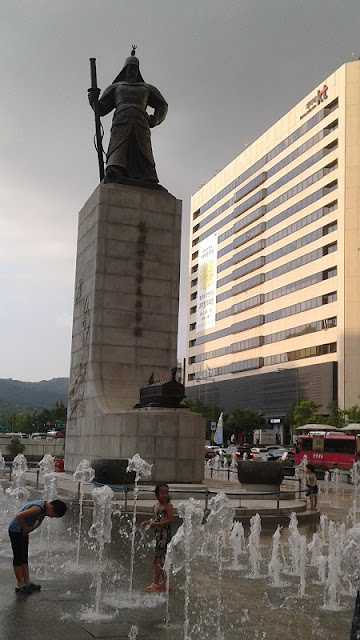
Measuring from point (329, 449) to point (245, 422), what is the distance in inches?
1281

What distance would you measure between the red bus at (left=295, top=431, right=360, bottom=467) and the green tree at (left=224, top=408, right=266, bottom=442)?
30.6 m

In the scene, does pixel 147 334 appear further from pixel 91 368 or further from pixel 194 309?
pixel 194 309

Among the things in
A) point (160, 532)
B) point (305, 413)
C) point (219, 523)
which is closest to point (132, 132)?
point (219, 523)

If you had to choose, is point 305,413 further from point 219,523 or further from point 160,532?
point 160,532

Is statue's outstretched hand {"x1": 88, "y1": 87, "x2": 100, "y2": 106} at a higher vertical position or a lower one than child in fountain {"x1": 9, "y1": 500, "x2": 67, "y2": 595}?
higher

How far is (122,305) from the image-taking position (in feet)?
72.0

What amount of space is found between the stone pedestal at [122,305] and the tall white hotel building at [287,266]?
42023mm

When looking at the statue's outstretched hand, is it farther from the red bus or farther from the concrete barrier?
the red bus

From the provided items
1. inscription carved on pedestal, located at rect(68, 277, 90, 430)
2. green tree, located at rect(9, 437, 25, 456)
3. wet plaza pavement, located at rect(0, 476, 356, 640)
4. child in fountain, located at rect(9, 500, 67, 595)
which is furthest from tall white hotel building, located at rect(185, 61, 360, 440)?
child in fountain, located at rect(9, 500, 67, 595)

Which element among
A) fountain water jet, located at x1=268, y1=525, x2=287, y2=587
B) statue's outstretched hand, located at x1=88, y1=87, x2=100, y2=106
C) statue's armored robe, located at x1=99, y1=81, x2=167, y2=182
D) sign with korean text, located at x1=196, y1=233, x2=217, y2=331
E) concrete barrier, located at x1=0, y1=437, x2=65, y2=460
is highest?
sign with korean text, located at x1=196, y1=233, x2=217, y2=331

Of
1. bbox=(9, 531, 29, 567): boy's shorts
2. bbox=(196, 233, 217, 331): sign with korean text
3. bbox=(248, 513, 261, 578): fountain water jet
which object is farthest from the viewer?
bbox=(196, 233, 217, 331): sign with korean text

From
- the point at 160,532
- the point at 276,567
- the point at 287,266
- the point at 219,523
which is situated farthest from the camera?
the point at 287,266

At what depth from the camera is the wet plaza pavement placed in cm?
621

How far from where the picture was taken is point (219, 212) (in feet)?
310
